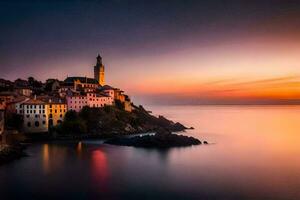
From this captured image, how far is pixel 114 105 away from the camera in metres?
48.2

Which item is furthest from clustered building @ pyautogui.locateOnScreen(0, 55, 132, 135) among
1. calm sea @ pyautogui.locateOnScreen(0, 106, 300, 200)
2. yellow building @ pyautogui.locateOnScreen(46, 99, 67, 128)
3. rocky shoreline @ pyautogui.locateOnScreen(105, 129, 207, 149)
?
rocky shoreline @ pyautogui.locateOnScreen(105, 129, 207, 149)

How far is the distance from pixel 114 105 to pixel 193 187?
101 ft

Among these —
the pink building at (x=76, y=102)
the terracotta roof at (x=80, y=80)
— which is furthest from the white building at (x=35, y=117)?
the terracotta roof at (x=80, y=80)

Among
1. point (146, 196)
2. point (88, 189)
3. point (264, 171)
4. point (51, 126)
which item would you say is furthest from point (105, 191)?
point (51, 126)

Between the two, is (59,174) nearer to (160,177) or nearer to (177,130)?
(160,177)

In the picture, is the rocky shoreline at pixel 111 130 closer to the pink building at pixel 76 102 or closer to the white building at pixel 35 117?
the pink building at pixel 76 102

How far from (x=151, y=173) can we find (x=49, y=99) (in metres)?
21.7

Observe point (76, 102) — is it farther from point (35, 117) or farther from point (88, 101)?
point (35, 117)

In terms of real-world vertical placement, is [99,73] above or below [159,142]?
above

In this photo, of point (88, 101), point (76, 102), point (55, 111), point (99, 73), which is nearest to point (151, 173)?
point (55, 111)

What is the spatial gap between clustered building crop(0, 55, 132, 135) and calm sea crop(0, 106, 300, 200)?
5.99m

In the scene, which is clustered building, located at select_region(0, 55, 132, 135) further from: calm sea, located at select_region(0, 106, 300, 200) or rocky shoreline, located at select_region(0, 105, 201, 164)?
calm sea, located at select_region(0, 106, 300, 200)

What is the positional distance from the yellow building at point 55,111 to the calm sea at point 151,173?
609 centimetres

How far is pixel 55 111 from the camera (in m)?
38.7
